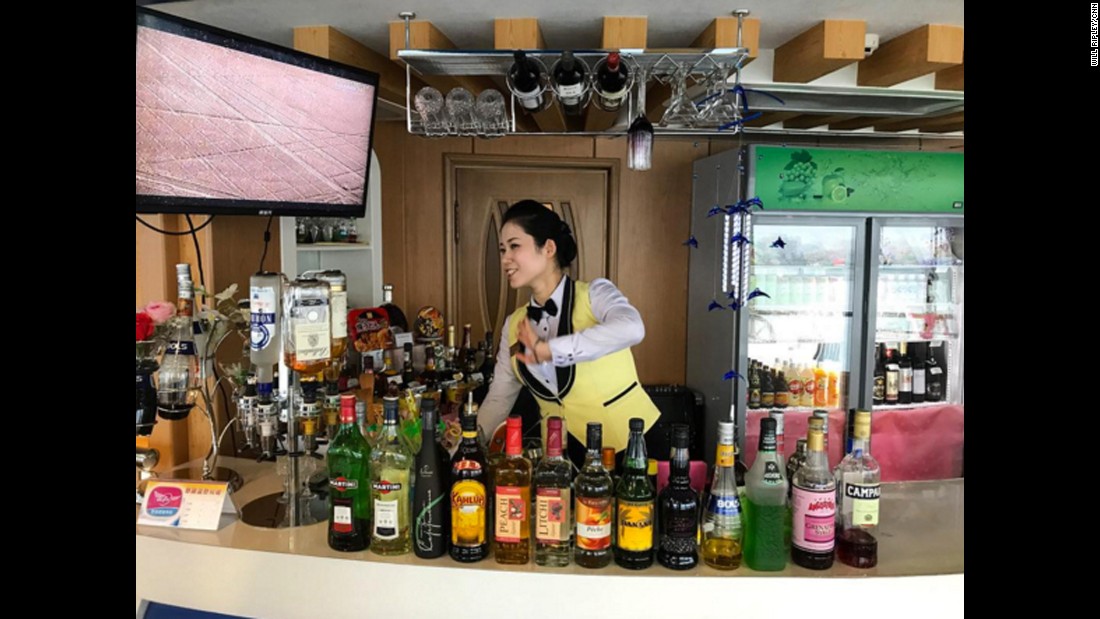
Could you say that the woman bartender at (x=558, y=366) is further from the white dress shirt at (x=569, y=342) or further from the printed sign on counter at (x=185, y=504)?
the printed sign on counter at (x=185, y=504)

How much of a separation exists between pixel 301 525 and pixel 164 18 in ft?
4.06

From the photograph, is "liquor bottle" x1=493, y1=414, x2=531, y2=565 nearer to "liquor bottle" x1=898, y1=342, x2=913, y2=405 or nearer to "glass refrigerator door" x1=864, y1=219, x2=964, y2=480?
"glass refrigerator door" x1=864, y1=219, x2=964, y2=480

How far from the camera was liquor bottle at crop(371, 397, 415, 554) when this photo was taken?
1585mm

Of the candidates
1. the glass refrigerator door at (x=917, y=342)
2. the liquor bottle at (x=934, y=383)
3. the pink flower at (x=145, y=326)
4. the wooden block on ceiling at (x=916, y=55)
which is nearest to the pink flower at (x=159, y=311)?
the pink flower at (x=145, y=326)

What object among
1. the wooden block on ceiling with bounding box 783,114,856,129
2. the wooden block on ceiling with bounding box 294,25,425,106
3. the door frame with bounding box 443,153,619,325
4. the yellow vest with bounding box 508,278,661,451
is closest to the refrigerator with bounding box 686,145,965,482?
the wooden block on ceiling with bounding box 783,114,856,129

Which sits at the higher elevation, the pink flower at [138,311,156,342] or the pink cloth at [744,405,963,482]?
the pink flower at [138,311,156,342]

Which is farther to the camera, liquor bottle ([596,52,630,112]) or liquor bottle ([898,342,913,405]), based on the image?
liquor bottle ([898,342,913,405])

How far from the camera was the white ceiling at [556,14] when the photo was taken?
2314 mm

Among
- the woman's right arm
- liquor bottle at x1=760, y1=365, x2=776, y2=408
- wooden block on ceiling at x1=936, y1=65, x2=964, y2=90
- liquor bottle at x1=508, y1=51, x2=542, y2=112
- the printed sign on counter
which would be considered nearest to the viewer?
the printed sign on counter

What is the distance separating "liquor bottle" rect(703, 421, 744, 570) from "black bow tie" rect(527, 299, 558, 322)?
51.1 inches

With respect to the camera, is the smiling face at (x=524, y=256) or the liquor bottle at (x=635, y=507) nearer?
the liquor bottle at (x=635, y=507)

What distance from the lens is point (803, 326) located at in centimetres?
393

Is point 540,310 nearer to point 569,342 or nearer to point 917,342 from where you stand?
point 569,342

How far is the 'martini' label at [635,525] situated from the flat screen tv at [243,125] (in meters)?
1.23
